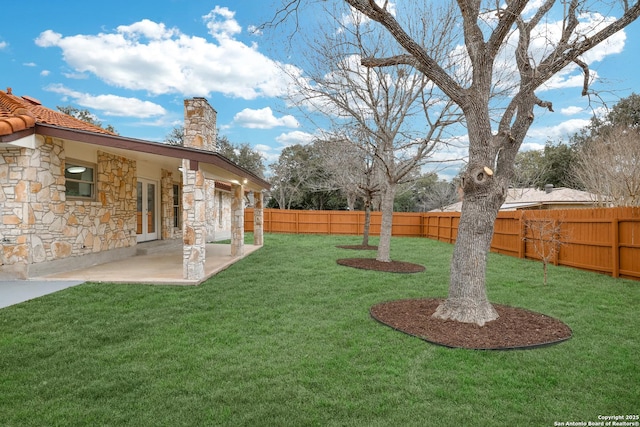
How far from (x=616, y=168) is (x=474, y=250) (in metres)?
16.2

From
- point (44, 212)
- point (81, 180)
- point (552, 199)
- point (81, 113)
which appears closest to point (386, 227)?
point (81, 180)

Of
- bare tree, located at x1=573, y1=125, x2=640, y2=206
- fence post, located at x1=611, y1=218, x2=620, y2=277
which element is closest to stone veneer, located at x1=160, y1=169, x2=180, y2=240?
fence post, located at x1=611, y1=218, x2=620, y2=277

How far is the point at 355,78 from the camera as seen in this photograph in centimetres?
954

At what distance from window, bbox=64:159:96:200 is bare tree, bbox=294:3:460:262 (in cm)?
511

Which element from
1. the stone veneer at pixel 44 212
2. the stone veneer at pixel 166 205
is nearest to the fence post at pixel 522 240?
the stone veneer at pixel 166 205

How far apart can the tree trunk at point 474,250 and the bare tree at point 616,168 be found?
48.9 feet

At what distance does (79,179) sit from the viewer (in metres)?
8.24

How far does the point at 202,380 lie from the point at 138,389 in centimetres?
49

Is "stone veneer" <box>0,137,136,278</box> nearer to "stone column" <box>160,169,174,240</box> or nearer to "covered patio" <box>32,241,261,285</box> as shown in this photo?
"covered patio" <box>32,241,261,285</box>

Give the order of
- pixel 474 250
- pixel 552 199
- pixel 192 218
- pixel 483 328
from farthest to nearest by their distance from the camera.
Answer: pixel 552 199 < pixel 192 218 < pixel 474 250 < pixel 483 328

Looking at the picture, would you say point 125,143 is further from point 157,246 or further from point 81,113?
point 81,113

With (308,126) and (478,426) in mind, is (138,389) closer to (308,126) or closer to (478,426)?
(478,426)

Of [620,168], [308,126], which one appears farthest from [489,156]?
[620,168]

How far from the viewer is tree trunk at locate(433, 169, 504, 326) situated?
4645mm
